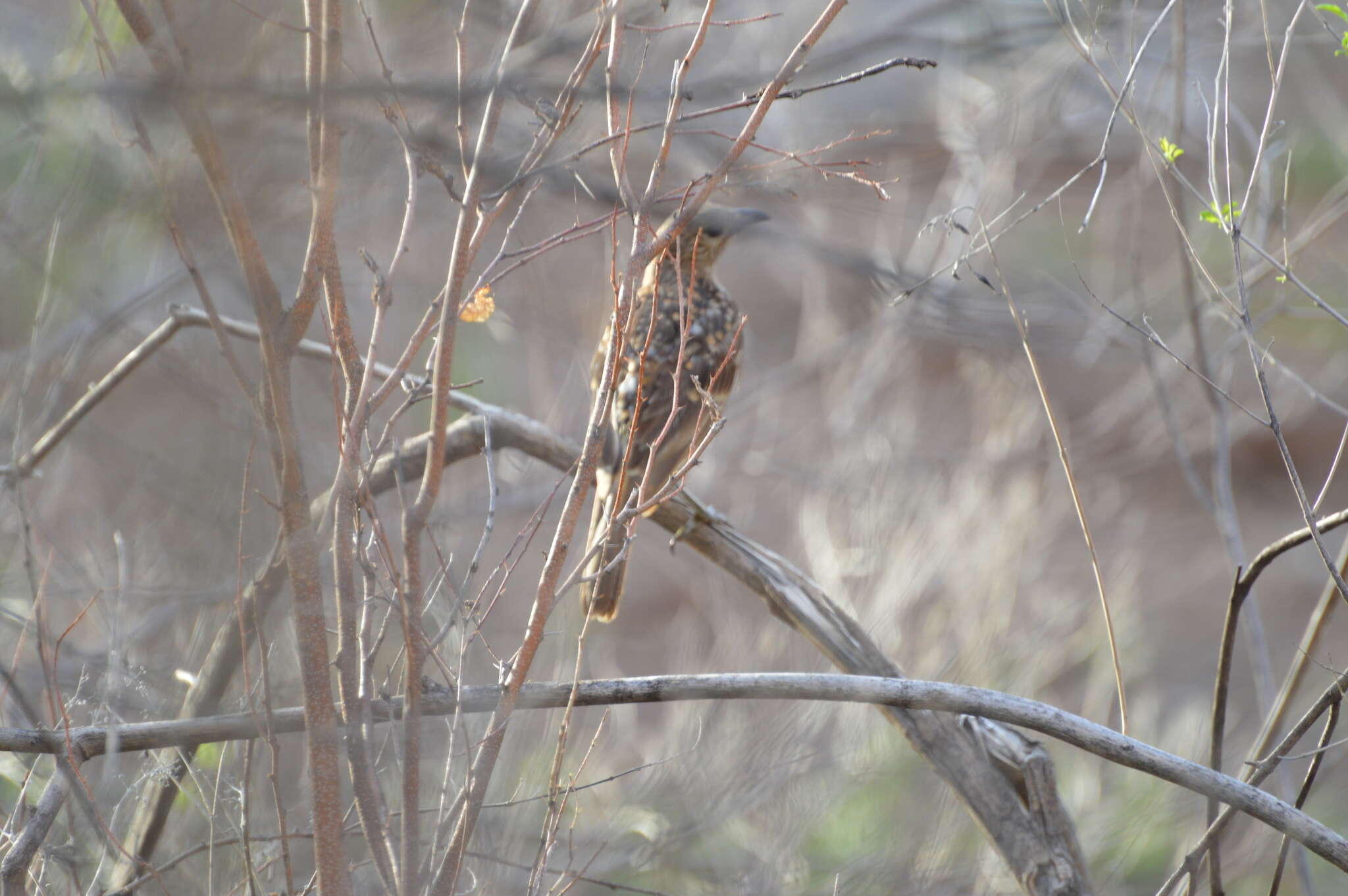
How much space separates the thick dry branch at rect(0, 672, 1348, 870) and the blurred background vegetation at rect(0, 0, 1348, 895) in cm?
18

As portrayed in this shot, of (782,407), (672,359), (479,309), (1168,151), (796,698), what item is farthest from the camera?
(782,407)

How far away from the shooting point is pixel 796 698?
1.48 m

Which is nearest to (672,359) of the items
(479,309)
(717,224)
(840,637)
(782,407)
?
(717,224)

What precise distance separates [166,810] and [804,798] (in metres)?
3.23

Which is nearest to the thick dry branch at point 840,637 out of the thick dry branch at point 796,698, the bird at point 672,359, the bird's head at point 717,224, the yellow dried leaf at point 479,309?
the yellow dried leaf at point 479,309

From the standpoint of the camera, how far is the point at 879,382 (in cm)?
664

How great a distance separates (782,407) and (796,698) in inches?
298

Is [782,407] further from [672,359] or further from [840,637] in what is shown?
[840,637]

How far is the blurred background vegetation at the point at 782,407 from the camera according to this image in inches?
89.9

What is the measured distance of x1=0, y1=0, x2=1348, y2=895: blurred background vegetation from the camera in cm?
228

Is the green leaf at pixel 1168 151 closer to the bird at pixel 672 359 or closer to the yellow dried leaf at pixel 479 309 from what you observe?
the yellow dried leaf at pixel 479 309

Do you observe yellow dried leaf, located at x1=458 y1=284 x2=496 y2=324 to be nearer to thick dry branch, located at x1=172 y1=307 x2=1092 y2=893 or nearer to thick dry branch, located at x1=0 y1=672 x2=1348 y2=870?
thick dry branch, located at x1=172 y1=307 x2=1092 y2=893

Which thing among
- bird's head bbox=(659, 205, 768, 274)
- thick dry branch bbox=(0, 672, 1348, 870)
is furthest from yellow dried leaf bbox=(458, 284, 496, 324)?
bird's head bbox=(659, 205, 768, 274)

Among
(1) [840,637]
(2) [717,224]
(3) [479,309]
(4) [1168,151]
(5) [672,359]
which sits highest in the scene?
(2) [717,224]
